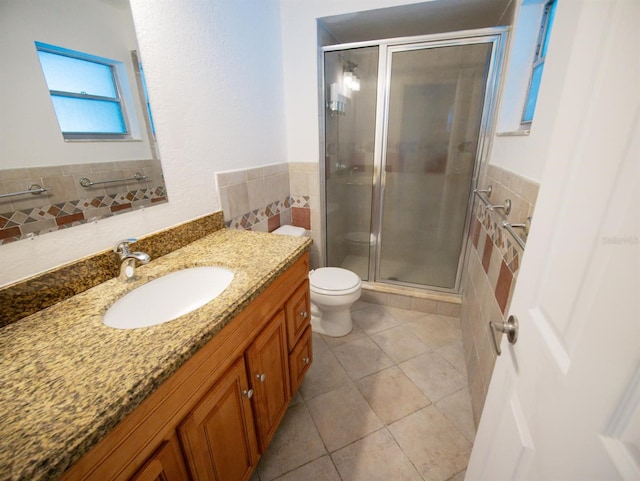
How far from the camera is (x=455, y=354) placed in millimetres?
1714

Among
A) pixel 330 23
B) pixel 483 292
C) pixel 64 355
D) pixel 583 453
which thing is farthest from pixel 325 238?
pixel 583 453

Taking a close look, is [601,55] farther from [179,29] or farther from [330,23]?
[330,23]

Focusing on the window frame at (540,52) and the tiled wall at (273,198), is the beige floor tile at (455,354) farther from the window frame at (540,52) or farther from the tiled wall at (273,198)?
the window frame at (540,52)

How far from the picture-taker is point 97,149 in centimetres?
87

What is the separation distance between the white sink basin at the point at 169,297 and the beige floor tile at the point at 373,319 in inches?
50.2

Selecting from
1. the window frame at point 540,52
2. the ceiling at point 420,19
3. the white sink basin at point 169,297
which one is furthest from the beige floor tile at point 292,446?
the ceiling at point 420,19

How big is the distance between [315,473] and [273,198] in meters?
1.50

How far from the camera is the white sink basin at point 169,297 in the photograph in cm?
83

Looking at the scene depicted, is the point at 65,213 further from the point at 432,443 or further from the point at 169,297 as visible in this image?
the point at 432,443

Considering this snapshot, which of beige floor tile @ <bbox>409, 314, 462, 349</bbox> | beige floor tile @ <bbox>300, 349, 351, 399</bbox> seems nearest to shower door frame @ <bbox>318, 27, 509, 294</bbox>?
beige floor tile @ <bbox>409, 314, 462, 349</bbox>

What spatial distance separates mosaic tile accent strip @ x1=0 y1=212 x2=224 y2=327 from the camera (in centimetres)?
70

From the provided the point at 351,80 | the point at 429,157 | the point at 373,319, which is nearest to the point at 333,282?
the point at 373,319

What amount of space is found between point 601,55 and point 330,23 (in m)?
1.91

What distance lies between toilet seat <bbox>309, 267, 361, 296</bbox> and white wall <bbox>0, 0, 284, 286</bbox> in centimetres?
79
